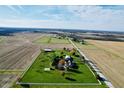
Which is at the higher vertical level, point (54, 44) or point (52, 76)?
point (52, 76)

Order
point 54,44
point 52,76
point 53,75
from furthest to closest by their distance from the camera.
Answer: point 54,44, point 53,75, point 52,76

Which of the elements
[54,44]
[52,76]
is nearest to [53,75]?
[52,76]

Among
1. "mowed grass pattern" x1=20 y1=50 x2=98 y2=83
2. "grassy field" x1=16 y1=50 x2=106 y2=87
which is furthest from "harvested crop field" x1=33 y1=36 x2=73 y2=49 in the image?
"mowed grass pattern" x1=20 y1=50 x2=98 y2=83

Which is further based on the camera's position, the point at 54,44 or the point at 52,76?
the point at 54,44

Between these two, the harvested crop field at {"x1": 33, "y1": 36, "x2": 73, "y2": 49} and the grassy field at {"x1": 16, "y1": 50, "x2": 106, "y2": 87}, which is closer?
the grassy field at {"x1": 16, "y1": 50, "x2": 106, "y2": 87}

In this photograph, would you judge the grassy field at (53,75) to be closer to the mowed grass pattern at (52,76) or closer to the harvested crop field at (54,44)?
the mowed grass pattern at (52,76)

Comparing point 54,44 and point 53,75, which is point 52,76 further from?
point 54,44

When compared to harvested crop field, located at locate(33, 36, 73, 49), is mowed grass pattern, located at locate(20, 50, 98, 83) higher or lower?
higher

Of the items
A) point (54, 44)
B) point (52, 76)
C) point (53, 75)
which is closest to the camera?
point (52, 76)

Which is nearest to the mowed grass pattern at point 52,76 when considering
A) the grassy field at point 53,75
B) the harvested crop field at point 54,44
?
the grassy field at point 53,75

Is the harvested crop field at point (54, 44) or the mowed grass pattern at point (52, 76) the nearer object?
the mowed grass pattern at point (52, 76)

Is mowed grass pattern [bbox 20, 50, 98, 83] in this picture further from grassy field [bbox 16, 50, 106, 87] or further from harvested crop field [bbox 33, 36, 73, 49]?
harvested crop field [bbox 33, 36, 73, 49]
